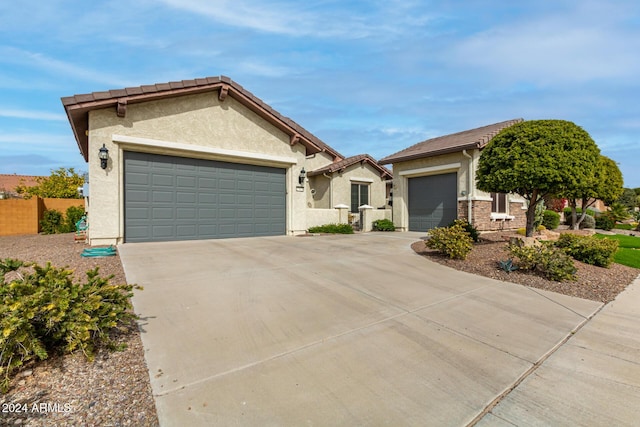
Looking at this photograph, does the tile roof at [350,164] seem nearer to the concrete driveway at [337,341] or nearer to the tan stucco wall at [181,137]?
the tan stucco wall at [181,137]

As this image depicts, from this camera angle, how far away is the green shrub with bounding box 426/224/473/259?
6789mm

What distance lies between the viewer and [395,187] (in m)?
15.1

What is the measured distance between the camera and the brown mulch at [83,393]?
192 centimetres

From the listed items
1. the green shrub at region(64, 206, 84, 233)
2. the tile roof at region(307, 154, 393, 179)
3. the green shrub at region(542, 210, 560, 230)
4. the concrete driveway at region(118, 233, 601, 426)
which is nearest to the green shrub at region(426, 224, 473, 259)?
the concrete driveway at region(118, 233, 601, 426)

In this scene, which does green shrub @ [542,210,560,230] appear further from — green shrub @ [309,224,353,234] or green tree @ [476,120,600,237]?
green shrub @ [309,224,353,234]

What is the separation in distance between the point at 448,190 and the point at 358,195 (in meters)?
6.14

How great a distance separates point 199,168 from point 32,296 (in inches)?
318

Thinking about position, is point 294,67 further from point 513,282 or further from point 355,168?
point 513,282

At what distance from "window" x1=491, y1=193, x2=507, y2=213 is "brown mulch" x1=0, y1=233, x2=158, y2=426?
47.0 feet

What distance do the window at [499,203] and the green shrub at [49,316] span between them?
14344 millimetres

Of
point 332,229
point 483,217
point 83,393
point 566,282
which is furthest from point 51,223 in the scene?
point 483,217

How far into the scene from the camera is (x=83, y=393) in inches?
85.2

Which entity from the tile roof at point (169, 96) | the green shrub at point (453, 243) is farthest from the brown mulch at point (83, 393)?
the tile roof at point (169, 96)

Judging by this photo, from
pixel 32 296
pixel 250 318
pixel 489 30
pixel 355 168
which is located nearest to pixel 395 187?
pixel 355 168
